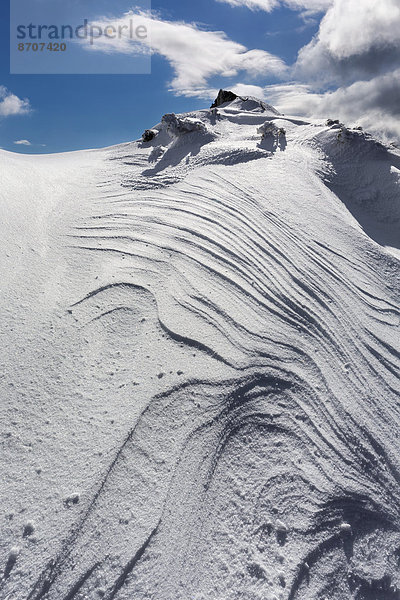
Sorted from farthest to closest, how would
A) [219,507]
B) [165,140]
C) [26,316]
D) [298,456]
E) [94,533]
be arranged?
1. [165,140]
2. [26,316]
3. [298,456]
4. [219,507]
5. [94,533]

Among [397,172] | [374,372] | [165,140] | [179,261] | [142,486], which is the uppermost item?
[165,140]

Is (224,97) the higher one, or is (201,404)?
(224,97)

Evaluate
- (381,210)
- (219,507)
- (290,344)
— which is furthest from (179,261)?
(381,210)

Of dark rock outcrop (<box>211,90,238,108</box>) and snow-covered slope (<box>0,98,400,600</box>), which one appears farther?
dark rock outcrop (<box>211,90,238,108</box>)

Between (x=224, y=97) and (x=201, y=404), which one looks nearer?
(x=201, y=404)

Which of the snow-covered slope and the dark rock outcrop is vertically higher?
the dark rock outcrop

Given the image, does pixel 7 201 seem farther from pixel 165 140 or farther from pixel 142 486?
pixel 142 486

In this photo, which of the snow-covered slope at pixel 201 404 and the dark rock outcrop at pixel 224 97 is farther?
the dark rock outcrop at pixel 224 97

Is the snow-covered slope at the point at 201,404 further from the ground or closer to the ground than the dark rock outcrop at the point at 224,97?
closer to the ground
